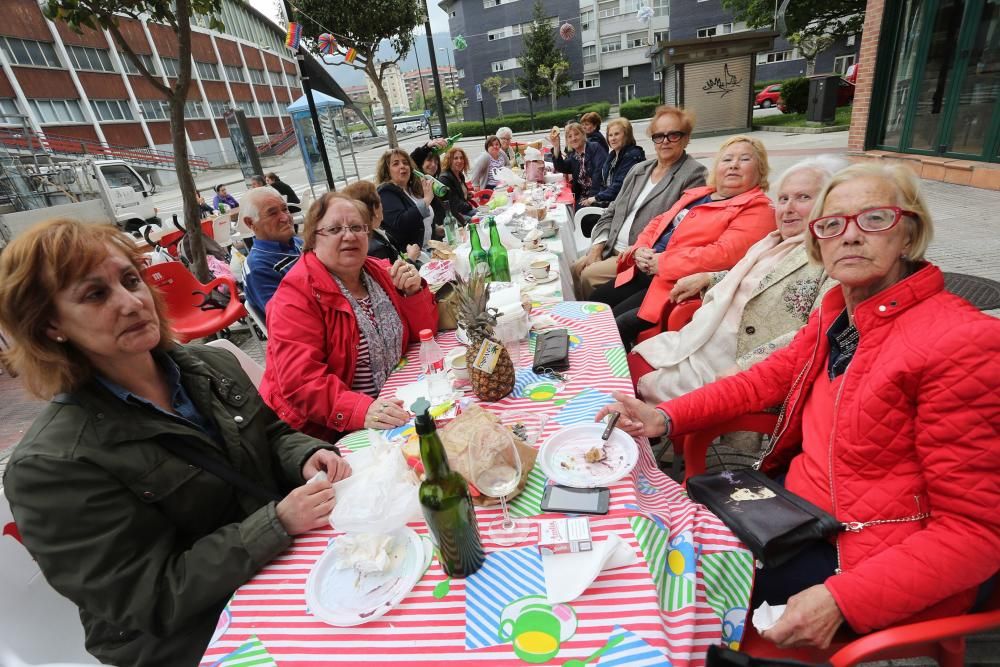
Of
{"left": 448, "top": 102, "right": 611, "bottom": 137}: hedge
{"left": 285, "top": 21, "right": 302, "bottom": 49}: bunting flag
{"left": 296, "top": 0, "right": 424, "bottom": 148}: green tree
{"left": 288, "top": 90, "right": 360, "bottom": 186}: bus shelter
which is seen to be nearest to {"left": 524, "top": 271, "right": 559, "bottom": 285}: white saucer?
{"left": 285, "top": 21, "right": 302, "bottom": 49}: bunting flag

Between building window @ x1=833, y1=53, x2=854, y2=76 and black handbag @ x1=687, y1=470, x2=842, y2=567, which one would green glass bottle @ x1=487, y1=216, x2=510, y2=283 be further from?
building window @ x1=833, y1=53, x2=854, y2=76

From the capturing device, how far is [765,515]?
1.40 metres

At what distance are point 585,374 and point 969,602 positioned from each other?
1294 millimetres

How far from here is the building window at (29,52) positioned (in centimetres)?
2291

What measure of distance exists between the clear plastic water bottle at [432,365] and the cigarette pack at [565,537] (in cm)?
92

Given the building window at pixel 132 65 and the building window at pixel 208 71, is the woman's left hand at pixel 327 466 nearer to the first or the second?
the building window at pixel 132 65

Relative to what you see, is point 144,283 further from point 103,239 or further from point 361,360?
point 361,360

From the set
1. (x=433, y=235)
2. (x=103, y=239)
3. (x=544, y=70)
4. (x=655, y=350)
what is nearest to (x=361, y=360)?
(x=103, y=239)

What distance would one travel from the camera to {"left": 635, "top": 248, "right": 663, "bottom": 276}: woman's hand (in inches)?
137

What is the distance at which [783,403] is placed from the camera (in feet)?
6.32

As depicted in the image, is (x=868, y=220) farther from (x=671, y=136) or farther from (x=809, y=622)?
(x=671, y=136)

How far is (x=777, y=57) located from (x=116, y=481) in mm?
46951

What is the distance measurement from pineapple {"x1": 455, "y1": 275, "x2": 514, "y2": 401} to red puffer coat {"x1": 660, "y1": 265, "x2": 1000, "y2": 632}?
1139mm

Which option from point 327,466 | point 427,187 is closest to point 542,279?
point 327,466
